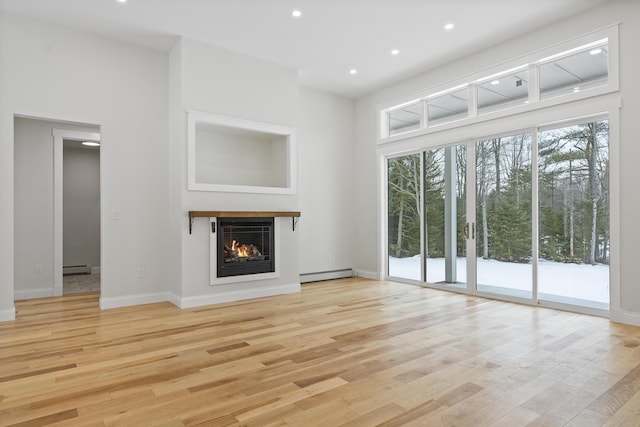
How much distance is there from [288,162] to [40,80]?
120 inches

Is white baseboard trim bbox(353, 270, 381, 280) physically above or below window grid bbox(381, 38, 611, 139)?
below

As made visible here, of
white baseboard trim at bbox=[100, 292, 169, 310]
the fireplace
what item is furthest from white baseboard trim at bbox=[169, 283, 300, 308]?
the fireplace

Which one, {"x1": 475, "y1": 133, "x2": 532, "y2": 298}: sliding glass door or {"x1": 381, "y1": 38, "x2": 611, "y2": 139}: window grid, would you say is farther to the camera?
{"x1": 475, "y1": 133, "x2": 532, "y2": 298}: sliding glass door

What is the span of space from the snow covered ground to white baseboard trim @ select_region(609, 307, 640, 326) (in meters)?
0.20

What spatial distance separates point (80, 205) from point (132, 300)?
3621mm

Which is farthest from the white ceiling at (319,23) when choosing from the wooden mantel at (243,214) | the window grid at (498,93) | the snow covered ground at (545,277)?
the snow covered ground at (545,277)

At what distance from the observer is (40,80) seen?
427 centimetres

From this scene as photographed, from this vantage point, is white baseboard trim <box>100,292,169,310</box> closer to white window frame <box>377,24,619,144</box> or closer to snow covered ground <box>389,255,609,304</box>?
snow covered ground <box>389,255,609,304</box>

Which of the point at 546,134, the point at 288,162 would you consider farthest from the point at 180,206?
the point at 546,134

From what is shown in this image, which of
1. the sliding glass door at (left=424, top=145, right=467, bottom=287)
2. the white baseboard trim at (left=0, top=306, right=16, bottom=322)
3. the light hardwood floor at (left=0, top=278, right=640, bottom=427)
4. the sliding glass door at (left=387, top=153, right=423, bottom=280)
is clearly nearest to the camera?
the light hardwood floor at (left=0, top=278, right=640, bottom=427)

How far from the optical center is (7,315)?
157 inches

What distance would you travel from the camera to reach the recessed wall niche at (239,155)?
16.1ft

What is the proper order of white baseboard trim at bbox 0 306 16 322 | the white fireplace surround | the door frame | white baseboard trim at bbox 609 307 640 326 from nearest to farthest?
1. white baseboard trim at bbox 609 307 640 326
2. white baseboard trim at bbox 0 306 16 322
3. the white fireplace surround
4. the door frame

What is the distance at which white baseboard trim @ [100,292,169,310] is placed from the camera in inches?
181
